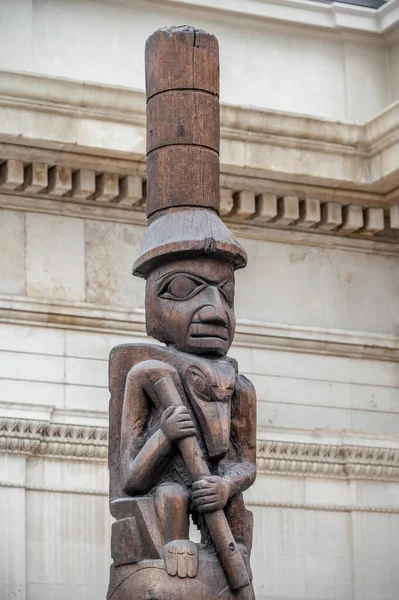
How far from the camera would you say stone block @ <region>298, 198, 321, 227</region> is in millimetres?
18844

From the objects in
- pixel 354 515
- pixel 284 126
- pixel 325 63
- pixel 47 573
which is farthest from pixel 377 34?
pixel 47 573

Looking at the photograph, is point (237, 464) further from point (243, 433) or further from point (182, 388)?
point (182, 388)

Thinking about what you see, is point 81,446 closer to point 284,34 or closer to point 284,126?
point 284,126

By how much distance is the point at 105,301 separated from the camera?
58.5ft

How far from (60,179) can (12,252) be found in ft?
2.78

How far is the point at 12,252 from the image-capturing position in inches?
693

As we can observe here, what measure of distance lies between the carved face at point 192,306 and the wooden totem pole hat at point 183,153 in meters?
0.09

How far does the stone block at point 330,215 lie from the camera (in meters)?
19.0

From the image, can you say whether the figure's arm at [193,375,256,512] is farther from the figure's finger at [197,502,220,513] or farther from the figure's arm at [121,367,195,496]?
the figure's arm at [121,367,195,496]

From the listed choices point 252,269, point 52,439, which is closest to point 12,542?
point 52,439

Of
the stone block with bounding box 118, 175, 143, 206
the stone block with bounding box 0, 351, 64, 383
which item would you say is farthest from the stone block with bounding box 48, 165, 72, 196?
the stone block with bounding box 0, 351, 64, 383

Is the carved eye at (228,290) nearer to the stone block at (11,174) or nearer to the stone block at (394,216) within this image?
the stone block at (11,174)

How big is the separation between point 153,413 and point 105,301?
7230 millimetres

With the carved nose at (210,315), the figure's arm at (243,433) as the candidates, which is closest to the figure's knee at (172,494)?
the figure's arm at (243,433)
